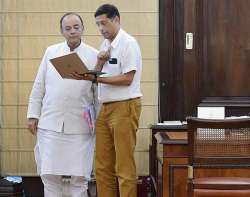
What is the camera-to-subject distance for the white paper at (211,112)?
5.51 metres

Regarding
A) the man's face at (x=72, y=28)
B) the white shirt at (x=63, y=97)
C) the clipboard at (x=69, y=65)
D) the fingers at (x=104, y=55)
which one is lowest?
the white shirt at (x=63, y=97)

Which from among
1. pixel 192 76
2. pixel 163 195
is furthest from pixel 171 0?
pixel 163 195

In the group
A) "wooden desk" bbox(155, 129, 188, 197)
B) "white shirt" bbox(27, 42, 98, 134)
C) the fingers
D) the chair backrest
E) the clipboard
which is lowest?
"wooden desk" bbox(155, 129, 188, 197)

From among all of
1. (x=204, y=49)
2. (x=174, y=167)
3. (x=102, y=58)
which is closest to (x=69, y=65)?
(x=102, y=58)

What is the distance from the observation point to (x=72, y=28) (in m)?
4.93

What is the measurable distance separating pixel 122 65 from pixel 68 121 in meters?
0.60

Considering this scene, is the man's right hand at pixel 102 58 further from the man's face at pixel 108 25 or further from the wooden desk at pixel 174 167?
the wooden desk at pixel 174 167

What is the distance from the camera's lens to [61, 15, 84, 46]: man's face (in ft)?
16.1

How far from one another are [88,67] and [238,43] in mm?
1726

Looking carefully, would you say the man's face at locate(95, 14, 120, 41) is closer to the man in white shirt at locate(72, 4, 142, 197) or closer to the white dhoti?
the man in white shirt at locate(72, 4, 142, 197)

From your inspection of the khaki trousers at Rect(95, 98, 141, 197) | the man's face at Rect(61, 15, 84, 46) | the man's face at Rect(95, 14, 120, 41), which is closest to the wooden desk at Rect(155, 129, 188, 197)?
the khaki trousers at Rect(95, 98, 141, 197)

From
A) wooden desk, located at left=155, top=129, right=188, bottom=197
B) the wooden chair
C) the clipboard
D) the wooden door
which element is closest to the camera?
the wooden chair

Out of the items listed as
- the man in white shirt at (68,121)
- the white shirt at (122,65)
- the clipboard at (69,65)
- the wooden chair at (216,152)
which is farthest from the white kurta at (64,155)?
the wooden chair at (216,152)

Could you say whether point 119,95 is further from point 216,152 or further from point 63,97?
point 216,152
